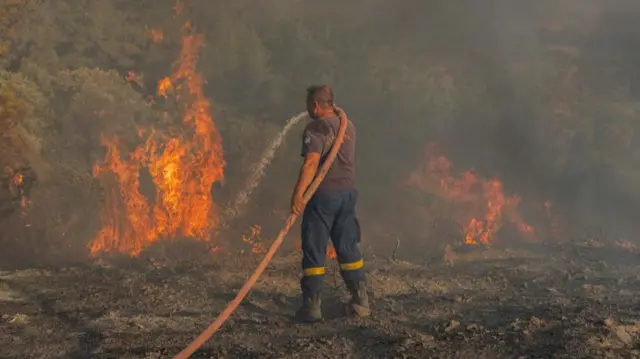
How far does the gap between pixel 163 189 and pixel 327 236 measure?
424 cm

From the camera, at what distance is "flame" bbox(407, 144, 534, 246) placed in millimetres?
10336

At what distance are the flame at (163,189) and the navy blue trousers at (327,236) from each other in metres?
3.90

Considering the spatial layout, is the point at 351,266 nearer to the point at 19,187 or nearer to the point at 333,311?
the point at 333,311

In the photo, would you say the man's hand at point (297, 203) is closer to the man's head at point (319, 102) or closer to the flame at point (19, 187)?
the man's head at point (319, 102)

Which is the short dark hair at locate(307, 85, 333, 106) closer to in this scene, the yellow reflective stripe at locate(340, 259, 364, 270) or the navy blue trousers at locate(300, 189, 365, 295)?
the navy blue trousers at locate(300, 189, 365, 295)

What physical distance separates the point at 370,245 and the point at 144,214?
3.74 meters

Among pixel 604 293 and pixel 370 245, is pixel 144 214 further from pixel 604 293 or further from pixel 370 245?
pixel 604 293

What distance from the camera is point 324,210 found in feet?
16.4

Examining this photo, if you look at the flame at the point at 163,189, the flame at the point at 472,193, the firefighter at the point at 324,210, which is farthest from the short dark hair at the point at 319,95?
the flame at the point at 472,193

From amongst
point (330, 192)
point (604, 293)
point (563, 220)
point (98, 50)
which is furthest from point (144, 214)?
point (563, 220)

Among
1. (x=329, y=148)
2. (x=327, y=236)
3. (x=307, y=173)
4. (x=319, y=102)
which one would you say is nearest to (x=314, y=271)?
(x=327, y=236)

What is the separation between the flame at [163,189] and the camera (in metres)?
8.28

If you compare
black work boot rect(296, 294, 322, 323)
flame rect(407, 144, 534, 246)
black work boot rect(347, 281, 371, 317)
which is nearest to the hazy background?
flame rect(407, 144, 534, 246)

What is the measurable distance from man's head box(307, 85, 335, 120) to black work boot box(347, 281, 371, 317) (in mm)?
1585
